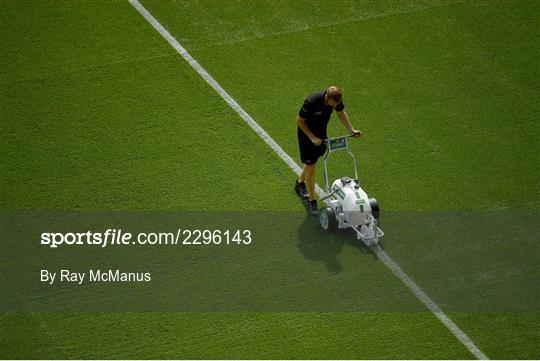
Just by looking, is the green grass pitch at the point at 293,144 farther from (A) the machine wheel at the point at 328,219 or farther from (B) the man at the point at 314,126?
(B) the man at the point at 314,126

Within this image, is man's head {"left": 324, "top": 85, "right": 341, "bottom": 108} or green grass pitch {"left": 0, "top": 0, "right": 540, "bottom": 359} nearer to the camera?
green grass pitch {"left": 0, "top": 0, "right": 540, "bottom": 359}

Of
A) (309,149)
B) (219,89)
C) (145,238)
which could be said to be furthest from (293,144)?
(145,238)

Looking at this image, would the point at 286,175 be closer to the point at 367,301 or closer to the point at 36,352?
the point at 367,301

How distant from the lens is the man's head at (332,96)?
11.8 meters

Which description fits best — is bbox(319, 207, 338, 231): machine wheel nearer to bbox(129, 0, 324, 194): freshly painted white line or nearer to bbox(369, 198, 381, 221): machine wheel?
bbox(369, 198, 381, 221): machine wheel

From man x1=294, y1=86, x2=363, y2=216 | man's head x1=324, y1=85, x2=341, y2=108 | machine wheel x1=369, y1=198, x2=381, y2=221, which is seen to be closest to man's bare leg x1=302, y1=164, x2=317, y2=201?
man x1=294, y1=86, x2=363, y2=216

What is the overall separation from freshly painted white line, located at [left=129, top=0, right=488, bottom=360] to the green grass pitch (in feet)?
0.36

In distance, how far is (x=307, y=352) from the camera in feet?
35.8

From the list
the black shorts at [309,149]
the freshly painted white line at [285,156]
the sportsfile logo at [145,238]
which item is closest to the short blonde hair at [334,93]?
the black shorts at [309,149]

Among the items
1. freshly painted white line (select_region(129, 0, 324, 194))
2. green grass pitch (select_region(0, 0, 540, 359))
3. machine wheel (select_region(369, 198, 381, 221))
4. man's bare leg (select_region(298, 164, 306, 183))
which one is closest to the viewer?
green grass pitch (select_region(0, 0, 540, 359))

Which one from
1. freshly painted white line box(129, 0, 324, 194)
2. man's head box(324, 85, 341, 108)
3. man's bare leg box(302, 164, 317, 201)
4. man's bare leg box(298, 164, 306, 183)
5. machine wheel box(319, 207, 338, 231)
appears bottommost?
machine wheel box(319, 207, 338, 231)

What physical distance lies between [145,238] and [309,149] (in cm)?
257

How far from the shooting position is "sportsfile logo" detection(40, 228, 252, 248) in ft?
40.3

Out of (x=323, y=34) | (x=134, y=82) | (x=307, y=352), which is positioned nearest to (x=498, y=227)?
(x=307, y=352)
